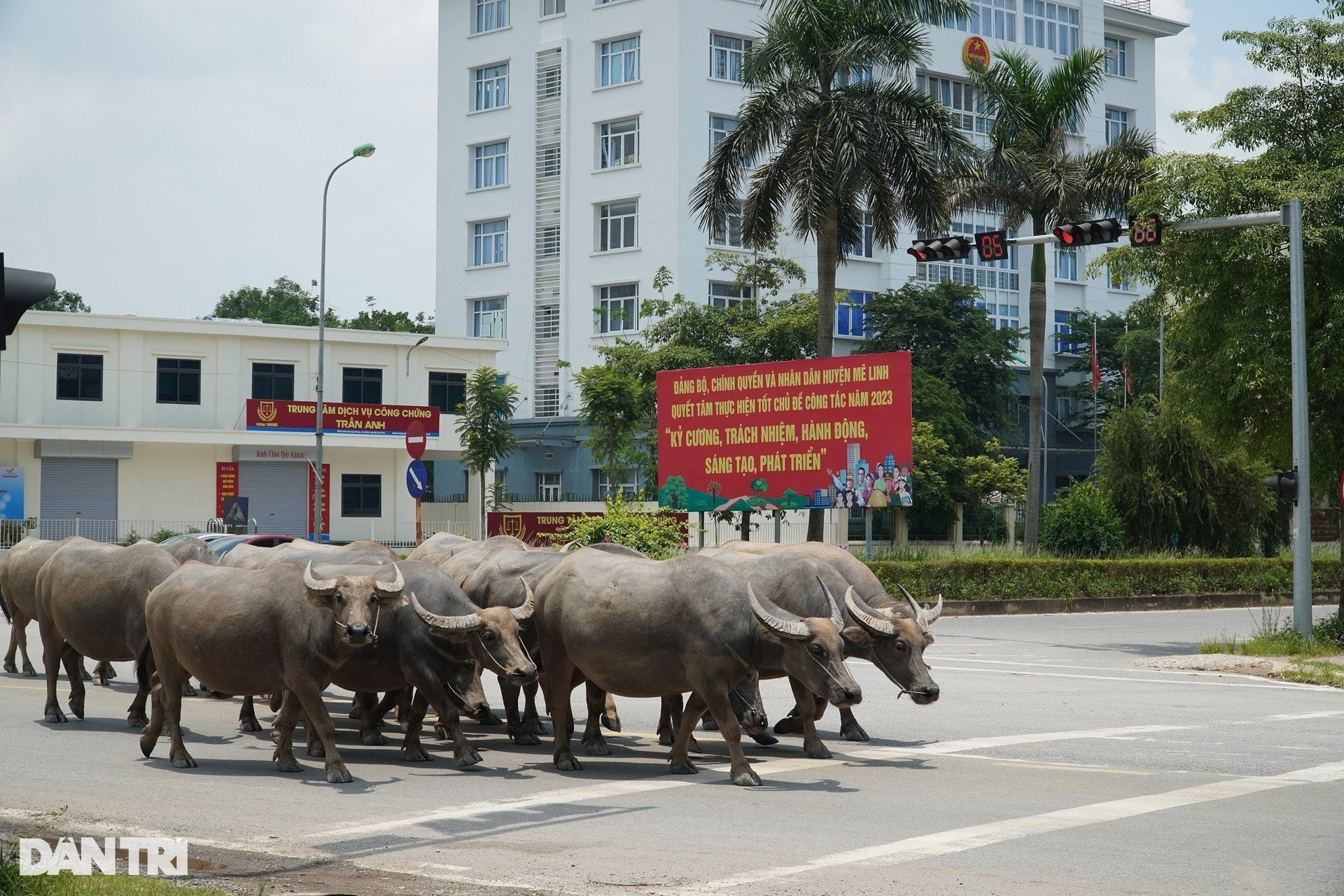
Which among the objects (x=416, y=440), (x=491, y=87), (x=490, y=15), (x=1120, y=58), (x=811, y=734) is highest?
(x=1120, y=58)

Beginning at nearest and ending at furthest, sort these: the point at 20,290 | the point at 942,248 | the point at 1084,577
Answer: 1. the point at 20,290
2. the point at 942,248
3. the point at 1084,577

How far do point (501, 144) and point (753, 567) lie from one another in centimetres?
5384

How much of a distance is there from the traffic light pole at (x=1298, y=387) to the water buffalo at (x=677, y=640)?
496 inches

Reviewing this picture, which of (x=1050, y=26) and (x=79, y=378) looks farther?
(x=1050, y=26)

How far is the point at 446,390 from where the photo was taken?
59.2 metres

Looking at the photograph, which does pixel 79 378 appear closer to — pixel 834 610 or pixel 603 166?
pixel 603 166

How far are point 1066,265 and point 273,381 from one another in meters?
38.0

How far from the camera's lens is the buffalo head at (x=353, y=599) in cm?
1041

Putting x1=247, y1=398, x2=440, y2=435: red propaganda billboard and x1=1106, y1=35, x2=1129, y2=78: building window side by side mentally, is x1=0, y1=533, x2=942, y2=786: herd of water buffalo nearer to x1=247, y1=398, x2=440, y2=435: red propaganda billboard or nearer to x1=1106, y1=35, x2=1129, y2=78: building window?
x1=247, y1=398, x2=440, y2=435: red propaganda billboard

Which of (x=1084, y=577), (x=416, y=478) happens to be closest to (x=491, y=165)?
(x=1084, y=577)

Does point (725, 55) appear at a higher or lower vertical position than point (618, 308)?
higher

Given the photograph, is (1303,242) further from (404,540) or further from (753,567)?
(404,540)

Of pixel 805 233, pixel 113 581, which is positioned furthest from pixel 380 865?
pixel 805 233

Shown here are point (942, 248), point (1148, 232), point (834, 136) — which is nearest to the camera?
point (1148, 232)
